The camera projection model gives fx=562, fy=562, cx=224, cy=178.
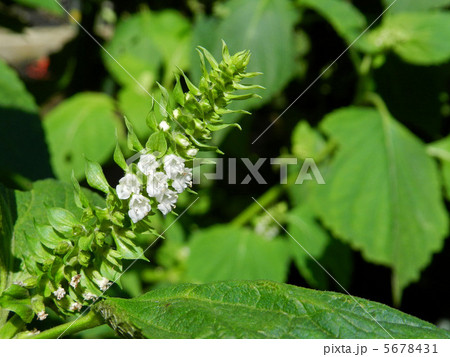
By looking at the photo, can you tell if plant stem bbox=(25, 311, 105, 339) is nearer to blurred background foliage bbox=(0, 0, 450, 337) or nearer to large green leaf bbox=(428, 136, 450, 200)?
blurred background foliage bbox=(0, 0, 450, 337)

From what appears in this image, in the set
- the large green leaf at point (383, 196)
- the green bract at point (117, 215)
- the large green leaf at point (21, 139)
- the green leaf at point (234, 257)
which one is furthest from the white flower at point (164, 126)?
the green leaf at point (234, 257)

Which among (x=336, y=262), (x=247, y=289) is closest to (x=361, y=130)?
(x=336, y=262)

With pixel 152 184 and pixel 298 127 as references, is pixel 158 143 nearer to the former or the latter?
pixel 152 184

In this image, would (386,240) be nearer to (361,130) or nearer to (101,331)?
(361,130)

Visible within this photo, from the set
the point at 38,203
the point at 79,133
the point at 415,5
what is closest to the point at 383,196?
the point at 415,5

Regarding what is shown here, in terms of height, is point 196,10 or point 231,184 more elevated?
point 196,10
